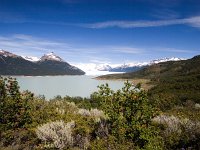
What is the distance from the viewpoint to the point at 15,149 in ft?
41.2

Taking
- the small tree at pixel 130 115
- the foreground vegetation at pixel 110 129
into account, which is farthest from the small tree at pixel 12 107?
the small tree at pixel 130 115

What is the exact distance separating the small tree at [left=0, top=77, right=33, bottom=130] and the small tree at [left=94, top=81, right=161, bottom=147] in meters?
3.83

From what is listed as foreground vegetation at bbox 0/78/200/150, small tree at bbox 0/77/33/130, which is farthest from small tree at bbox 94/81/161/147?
small tree at bbox 0/77/33/130

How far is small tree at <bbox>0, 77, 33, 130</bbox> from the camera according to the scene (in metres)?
15.2

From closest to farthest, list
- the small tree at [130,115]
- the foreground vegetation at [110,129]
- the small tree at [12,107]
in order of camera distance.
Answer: the foreground vegetation at [110,129] → the small tree at [130,115] → the small tree at [12,107]

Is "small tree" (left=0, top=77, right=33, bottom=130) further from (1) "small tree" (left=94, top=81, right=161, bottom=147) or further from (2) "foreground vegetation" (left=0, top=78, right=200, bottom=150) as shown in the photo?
(1) "small tree" (left=94, top=81, right=161, bottom=147)

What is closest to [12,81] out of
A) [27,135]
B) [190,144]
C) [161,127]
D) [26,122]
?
[26,122]

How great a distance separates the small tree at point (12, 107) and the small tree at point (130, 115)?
12.6 ft

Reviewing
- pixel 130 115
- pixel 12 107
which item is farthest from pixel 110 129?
pixel 12 107

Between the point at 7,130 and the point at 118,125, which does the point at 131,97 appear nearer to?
the point at 118,125

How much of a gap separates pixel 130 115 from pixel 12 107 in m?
5.90

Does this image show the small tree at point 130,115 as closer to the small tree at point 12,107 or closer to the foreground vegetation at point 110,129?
the foreground vegetation at point 110,129

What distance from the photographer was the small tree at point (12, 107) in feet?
50.0

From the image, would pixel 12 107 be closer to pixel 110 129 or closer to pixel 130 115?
pixel 110 129
